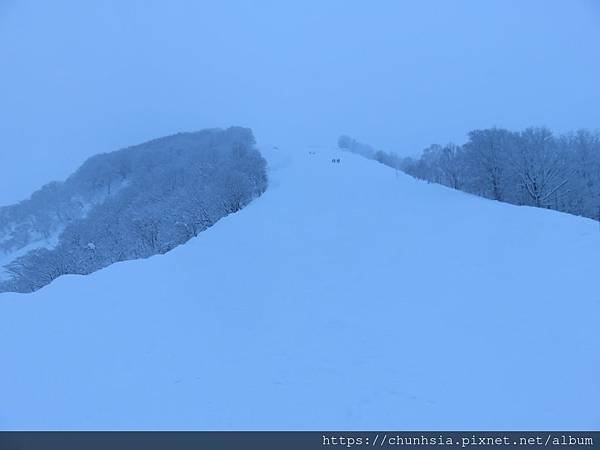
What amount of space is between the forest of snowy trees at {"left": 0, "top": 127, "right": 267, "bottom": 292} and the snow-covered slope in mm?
20572

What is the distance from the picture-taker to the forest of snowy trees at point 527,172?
103ft

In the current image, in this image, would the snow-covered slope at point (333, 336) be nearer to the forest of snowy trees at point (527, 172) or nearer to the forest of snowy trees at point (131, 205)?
the forest of snowy trees at point (527, 172)

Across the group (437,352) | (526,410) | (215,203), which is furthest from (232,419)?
(215,203)

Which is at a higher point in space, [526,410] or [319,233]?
[319,233]

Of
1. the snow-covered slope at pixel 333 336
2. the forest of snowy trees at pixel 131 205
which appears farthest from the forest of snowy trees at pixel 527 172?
the forest of snowy trees at pixel 131 205

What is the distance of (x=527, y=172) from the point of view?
3172 cm

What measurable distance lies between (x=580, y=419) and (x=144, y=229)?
47.1 meters

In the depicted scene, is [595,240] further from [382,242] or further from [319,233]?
[319,233]

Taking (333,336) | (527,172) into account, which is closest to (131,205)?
(333,336)

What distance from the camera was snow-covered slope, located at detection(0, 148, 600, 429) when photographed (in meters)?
8.71

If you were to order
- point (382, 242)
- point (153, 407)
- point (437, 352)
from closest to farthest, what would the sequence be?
point (153, 407), point (437, 352), point (382, 242)

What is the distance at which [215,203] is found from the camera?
40156 mm

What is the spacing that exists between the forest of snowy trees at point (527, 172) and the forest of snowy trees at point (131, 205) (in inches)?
1069

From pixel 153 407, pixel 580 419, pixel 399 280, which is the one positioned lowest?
pixel 153 407
